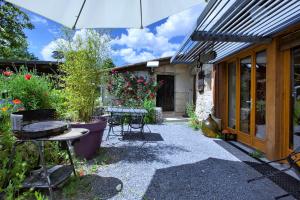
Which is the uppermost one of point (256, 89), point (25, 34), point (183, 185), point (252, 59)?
point (25, 34)

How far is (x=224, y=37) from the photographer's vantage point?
149 inches

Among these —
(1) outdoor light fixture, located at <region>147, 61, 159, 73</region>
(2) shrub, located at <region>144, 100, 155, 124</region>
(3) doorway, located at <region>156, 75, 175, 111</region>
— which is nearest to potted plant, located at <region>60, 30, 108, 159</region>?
(2) shrub, located at <region>144, 100, 155, 124</region>

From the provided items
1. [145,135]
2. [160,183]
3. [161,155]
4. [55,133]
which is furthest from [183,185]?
[145,135]

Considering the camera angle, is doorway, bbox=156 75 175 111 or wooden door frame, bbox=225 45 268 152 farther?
doorway, bbox=156 75 175 111

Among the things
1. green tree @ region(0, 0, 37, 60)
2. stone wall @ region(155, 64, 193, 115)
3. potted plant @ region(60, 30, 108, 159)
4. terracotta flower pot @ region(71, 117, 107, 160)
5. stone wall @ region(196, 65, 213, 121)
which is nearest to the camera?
terracotta flower pot @ region(71, 117, 107, 160)

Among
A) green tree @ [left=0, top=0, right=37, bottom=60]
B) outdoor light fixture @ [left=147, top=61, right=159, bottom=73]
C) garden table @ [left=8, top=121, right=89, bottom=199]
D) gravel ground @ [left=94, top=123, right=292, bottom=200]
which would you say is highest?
green tree @ [left=0, top=0, right=37, bottom=60]

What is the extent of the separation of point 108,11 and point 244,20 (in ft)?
6.36

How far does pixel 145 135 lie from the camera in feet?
19.8

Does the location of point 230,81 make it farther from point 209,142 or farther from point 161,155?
point 161,155

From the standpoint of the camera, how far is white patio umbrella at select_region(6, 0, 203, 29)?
2.55m

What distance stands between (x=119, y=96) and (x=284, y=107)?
18.9 ft

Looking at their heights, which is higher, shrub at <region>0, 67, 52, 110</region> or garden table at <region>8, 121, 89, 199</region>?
shrub at <region>0, 67, 52, 110</region>

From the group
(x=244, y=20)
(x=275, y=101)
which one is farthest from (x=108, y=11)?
(x=275, y=101)

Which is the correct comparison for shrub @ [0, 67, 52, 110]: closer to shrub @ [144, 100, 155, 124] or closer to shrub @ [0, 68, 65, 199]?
shrub @ [0, 68, 65, 199]
